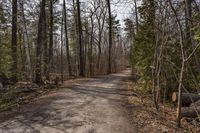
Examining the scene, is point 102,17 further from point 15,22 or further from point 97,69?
point 15,22

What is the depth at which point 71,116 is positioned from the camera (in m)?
9.25

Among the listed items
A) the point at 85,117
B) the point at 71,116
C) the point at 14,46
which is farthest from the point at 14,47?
the point at 85,117

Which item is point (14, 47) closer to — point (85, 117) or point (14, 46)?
point (14, 46)

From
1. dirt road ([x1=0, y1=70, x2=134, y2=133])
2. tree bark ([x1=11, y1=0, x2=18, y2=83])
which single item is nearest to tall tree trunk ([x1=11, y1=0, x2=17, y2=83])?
tree bark ([x1=11, y1=0, x2=18, y2=83])

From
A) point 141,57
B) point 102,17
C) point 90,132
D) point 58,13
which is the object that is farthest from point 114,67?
point 90,132

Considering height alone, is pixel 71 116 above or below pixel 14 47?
below

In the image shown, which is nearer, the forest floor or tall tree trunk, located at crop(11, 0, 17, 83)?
the forest floor

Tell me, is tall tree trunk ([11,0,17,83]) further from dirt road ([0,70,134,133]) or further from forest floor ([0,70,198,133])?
forest floor ([0,70,198,133])

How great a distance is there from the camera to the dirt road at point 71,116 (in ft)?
26.2

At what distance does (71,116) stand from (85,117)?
A: 46cm

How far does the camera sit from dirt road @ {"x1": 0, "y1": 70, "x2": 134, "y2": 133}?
26.2 feet

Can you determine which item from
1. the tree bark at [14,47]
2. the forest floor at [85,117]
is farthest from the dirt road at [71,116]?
the tree bark at [14,47]

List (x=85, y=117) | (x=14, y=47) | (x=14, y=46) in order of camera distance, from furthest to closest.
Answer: (x=14, y=47), (x=14, y=46), (x=85, y=117)

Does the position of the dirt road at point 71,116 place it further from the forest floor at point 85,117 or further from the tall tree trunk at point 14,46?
the tall tree trunk at point 14,46
